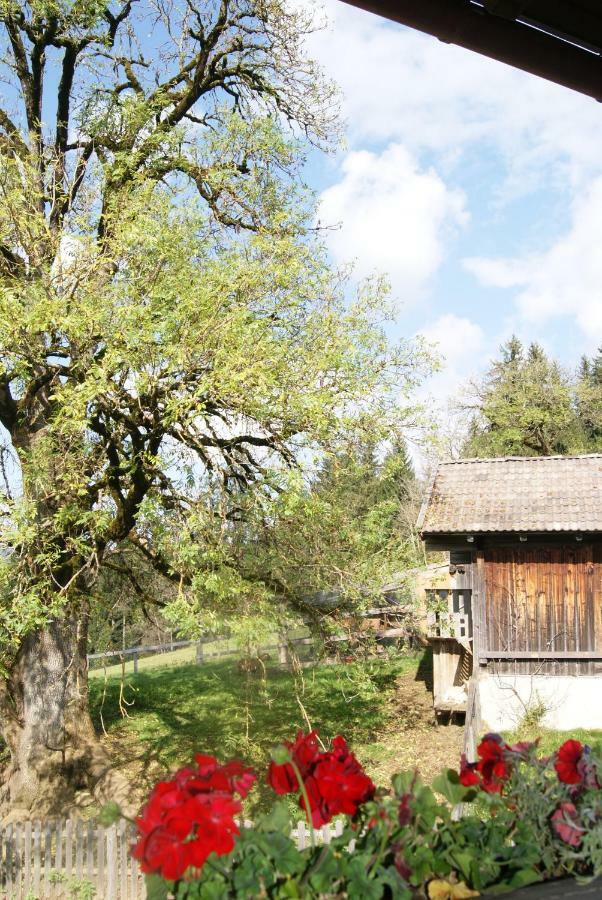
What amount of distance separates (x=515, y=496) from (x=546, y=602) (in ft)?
7.02

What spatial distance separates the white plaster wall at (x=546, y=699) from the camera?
13.3m

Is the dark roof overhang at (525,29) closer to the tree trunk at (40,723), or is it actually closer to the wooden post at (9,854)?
the wooden post at (9,854)

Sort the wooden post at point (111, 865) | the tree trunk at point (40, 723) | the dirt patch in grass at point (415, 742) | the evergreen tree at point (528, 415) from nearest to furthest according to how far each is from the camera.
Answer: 1. the wooden post at point (111, 865)
2. the tree trunk at point (40, 723)
3. the dirt patch in grass at point (415, 742)
4. the evergreen tree at point (528, 415)

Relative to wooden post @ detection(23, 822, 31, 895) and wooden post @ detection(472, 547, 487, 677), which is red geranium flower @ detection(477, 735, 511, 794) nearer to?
wooden post @ detection(23, 822, 31, 895)

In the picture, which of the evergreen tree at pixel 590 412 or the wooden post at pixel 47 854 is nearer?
the wooden post at pixel 47 854

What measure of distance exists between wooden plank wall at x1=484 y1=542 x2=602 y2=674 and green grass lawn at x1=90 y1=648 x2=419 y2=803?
2.60 metres

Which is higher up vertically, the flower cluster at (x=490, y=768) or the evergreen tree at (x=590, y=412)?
the evergreen tree at (x=590, y=412)

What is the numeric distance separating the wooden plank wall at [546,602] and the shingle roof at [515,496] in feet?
1.81

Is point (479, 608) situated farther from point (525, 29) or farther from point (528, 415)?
point (528, 415)

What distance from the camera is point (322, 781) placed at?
80.0 inches

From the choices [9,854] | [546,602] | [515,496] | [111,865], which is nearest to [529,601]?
[546,602]

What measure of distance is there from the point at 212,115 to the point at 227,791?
41.0 ft

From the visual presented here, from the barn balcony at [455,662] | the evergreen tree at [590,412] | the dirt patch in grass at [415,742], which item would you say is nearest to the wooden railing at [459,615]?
the barn balcony at [455,662]

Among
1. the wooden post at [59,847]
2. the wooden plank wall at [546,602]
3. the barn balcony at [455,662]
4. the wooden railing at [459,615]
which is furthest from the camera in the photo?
the barn balcony at [455,662]
